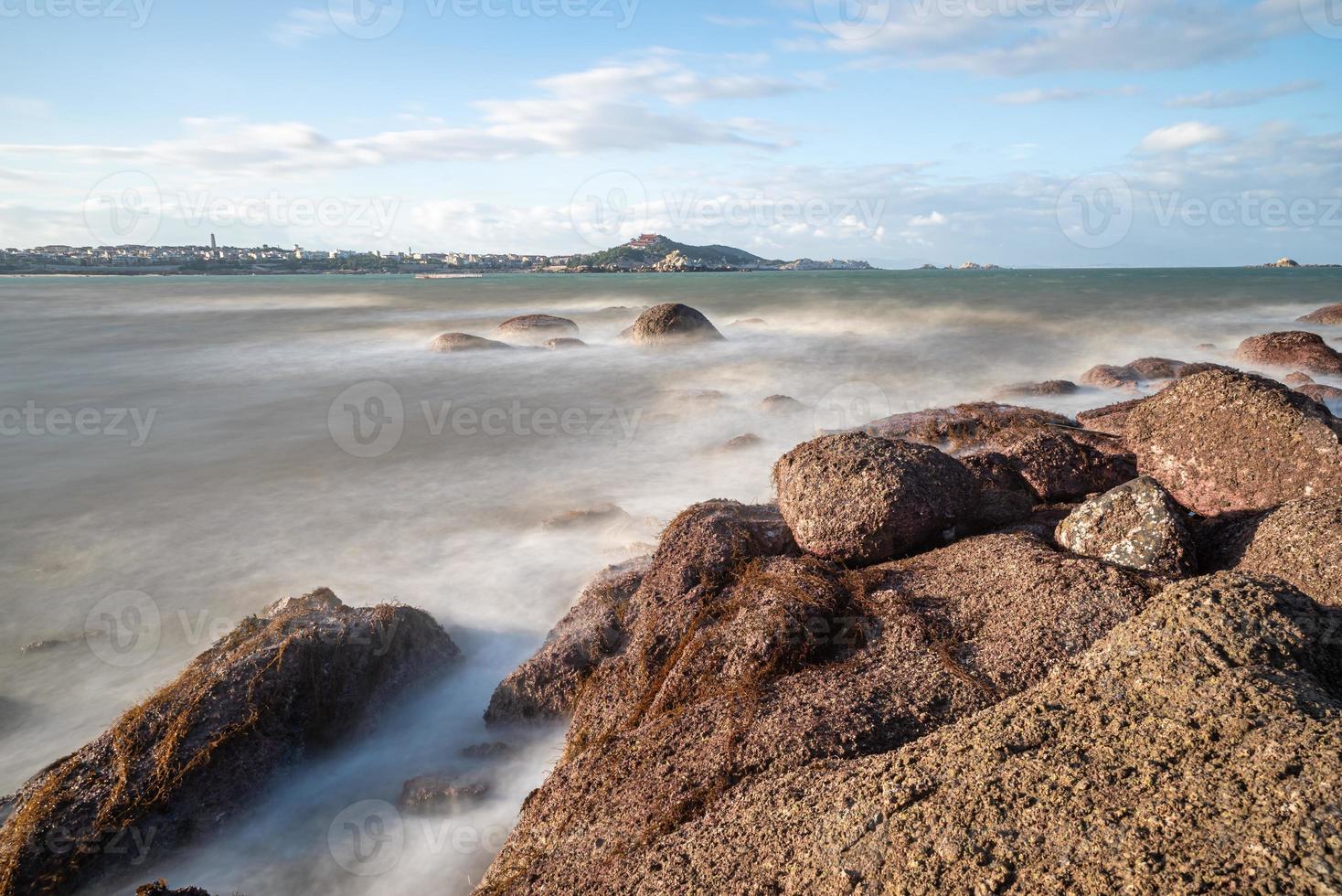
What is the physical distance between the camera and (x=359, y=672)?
4.57 m

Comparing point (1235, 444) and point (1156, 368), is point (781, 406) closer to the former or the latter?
point (1156, 368)

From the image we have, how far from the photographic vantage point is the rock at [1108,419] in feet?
22.9

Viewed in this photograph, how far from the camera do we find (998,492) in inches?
205

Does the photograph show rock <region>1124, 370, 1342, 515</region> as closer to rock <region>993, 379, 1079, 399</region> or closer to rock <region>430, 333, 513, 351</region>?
rock <region>993, 379, 1079, 399</region>

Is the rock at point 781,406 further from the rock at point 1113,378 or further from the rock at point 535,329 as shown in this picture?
the rock at point 535,329

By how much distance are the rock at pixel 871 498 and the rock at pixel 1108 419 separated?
2.62m

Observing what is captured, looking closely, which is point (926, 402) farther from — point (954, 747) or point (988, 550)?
point (954, 747)

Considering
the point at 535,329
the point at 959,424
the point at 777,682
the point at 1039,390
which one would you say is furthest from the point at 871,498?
the point at 535,329

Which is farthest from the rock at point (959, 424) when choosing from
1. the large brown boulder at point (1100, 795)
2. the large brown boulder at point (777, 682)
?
the large brown boulder at point (1100, 795)

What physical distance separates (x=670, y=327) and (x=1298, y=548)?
66.2 ft

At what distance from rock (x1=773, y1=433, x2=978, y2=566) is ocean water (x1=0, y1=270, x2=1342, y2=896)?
213cm

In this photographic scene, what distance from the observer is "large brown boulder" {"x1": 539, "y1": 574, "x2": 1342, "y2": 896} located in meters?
1.63

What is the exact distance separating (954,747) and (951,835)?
1.18ft

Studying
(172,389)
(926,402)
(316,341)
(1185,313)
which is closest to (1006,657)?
(926,402)
